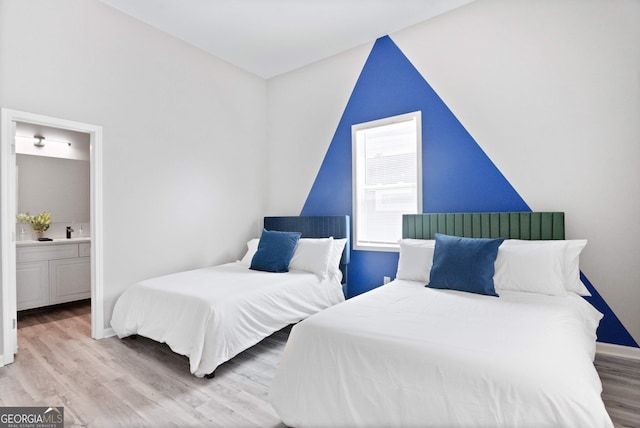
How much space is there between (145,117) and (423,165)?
3038 millimetres

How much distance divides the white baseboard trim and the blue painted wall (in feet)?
0.12

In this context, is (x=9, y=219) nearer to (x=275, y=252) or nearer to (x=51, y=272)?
(x=51, y=272)

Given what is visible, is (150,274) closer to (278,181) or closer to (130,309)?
(130,309)

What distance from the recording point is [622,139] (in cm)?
246

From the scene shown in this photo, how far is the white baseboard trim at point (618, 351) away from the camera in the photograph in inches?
96.3

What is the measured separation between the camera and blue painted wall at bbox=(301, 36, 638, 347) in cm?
299

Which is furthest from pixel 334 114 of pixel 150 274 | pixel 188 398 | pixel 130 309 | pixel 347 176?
pixel 188 398

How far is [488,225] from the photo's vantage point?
291 centimetres

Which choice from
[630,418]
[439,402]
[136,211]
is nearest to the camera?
[439,402]

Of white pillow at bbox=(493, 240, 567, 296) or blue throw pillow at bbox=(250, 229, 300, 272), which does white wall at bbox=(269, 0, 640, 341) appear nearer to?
white pillow at bbox=(493, 240, 567, 296)

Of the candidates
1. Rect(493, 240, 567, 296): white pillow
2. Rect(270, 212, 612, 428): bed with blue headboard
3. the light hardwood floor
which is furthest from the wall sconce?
Rect(493, 240, 567, 296): white pillow

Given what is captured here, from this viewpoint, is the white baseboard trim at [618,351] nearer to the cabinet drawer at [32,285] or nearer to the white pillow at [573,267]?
the white pillow at [573,267]

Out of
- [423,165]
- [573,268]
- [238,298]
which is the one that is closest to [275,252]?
[238,298]

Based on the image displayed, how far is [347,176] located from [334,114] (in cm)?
84
